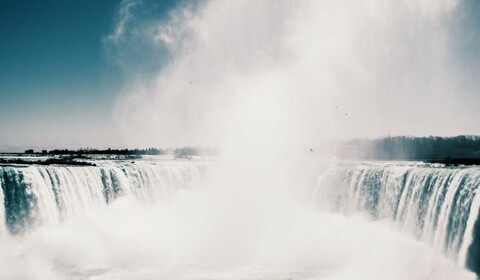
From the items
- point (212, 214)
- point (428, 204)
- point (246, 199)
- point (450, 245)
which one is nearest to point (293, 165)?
point (246, 199)

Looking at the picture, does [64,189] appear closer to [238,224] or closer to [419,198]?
[238,224]

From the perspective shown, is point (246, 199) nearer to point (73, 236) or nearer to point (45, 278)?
point (73, 236)

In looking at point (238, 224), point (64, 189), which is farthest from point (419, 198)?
point (64, 189)

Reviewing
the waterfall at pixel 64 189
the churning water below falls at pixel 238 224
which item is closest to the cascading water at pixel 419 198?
the churning water below falls at pixel 238 224

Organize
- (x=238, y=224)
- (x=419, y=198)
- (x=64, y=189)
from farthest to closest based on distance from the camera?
(x=238, y=224) < (x=64, y=189) < (x=419, y=198)

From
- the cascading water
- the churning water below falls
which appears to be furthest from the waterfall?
the cascading water

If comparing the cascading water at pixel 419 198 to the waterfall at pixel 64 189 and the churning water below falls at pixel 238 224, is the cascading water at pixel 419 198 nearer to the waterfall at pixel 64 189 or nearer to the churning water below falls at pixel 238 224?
the churning water below falls at pixel 238 224

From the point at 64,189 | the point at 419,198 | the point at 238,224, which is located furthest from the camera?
the point at 238,224

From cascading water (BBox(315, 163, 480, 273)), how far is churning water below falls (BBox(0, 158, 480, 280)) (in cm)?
6

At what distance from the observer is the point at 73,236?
79.2 ft

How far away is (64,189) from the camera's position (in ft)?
85.3

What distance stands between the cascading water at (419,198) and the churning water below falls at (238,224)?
2.4 inches

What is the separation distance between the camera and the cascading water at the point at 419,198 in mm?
19375

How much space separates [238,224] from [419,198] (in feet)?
40.8
